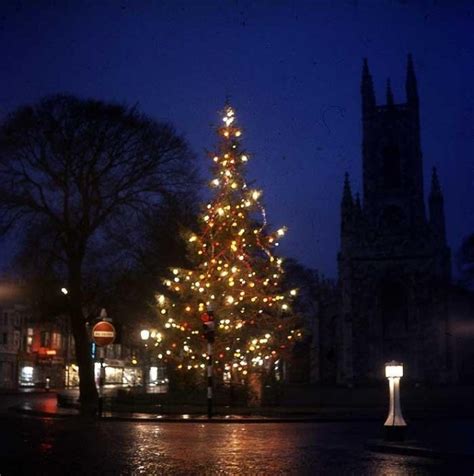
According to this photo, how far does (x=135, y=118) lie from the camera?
111 ft

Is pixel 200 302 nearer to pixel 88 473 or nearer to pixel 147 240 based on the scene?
pixel 147 240

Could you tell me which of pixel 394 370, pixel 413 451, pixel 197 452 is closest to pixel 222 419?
pixel 394 370

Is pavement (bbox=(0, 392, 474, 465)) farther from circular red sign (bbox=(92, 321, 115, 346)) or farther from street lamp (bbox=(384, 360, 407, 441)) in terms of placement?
circular red sign (bbox=(92, 321, 115, 346))

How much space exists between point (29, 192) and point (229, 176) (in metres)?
8.46

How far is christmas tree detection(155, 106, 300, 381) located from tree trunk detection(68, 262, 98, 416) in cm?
471

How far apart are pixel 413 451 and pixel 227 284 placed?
15.6 meters

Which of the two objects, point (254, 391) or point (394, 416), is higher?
point (254, 391)

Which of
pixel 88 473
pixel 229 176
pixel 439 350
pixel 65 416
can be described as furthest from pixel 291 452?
pixel 439 350

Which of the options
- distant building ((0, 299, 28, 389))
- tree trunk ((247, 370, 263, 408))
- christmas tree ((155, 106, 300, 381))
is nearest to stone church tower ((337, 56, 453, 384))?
distant building ((0, 299, 28, 389))

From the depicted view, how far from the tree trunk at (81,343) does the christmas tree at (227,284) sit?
4714mm

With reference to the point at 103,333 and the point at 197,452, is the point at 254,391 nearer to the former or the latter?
the point at 103,333

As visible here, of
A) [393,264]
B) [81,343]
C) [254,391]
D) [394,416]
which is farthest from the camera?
[393,264]

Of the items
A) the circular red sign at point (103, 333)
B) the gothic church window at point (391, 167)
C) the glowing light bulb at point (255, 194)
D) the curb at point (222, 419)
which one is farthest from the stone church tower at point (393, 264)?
the circular red sign at point (103, 333)

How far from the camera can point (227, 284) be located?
30.3 meters
